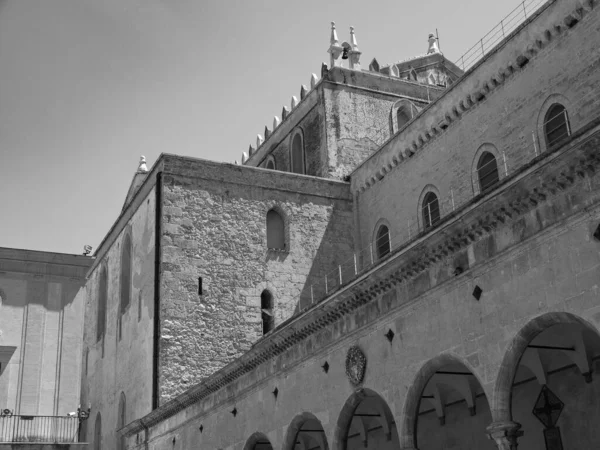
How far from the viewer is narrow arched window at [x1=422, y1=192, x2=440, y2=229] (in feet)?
78.8

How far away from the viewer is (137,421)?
81.6 feet

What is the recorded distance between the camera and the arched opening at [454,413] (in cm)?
1653

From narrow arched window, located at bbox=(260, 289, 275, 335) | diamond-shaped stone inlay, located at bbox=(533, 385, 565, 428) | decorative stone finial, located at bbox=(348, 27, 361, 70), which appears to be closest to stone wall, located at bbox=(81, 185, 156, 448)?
narrow arched window, located at bbox=(260, 289, 275, 335)

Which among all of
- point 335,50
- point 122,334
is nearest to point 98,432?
point 122,334

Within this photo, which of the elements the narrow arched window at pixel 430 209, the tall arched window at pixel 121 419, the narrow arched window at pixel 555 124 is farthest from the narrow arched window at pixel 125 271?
the narrow arched window at pixel 555 124

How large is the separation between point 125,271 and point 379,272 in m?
18.6

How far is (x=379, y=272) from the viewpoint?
1380cm

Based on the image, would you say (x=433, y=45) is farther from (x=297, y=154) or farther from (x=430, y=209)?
(x=430, y=209)

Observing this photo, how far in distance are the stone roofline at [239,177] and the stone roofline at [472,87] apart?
107 cm

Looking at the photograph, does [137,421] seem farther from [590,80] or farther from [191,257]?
[590,80]

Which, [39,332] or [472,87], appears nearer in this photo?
[472,87]

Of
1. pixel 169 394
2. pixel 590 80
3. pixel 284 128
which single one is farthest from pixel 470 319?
pixel 284 128

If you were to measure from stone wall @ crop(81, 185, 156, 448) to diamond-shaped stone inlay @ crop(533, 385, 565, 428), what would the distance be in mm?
13668

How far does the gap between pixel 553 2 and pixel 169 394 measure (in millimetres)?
14780
